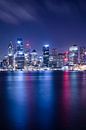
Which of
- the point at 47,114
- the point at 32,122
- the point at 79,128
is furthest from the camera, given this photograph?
the point at 47,114

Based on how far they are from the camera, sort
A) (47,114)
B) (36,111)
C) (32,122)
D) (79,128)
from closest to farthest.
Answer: (79,128) < (32,122) < (47,114) < (36,111)

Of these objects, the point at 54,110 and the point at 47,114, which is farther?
the point at 54,110

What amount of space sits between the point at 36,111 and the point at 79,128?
974 cm

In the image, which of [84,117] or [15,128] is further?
[84,117]

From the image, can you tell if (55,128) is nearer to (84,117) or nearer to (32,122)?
(32,122)

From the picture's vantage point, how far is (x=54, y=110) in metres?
33.3

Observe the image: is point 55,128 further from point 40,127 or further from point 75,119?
point 75,119

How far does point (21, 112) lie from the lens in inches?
1261

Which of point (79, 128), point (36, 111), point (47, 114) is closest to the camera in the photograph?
point (79, 128)

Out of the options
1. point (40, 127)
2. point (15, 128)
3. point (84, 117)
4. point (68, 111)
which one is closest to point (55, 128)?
point (40, 127)

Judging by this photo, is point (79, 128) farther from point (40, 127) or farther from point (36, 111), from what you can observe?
point (36, 111)

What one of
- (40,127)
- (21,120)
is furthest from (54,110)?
(40,127)

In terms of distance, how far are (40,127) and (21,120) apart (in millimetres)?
3434

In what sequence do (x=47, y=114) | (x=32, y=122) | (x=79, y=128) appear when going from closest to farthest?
1. (x=79, y=128)
2. (x=32, y=122)
3. (x=47, y=114)
